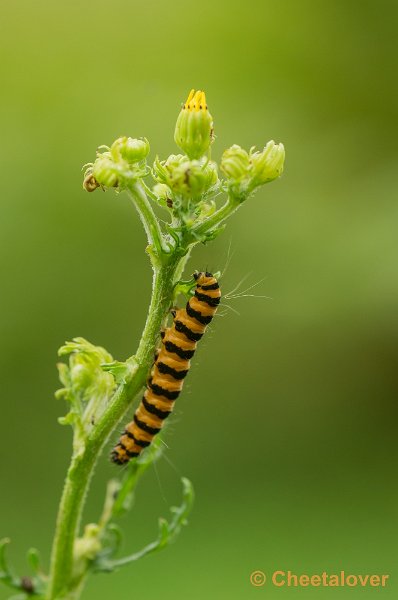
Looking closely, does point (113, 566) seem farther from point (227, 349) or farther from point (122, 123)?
point (122, 123)

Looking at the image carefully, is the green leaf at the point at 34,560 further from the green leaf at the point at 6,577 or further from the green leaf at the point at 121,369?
the green leaf at the point at 121,369

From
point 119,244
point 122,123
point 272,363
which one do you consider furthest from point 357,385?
point 122,123

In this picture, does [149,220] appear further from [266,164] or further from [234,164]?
[266,164]

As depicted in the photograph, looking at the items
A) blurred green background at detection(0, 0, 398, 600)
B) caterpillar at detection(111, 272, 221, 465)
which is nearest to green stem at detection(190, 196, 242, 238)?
caterpillar at detection(111, 272, 221, 465)

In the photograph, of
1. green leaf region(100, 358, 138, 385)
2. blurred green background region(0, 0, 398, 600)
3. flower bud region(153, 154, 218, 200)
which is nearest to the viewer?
flower bud region(153, 154, 218, 200)

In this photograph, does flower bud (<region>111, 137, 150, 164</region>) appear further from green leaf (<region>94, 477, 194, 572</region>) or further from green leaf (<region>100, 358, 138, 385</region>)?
green leaf (<region>94, 477, 194, 572</region>)
